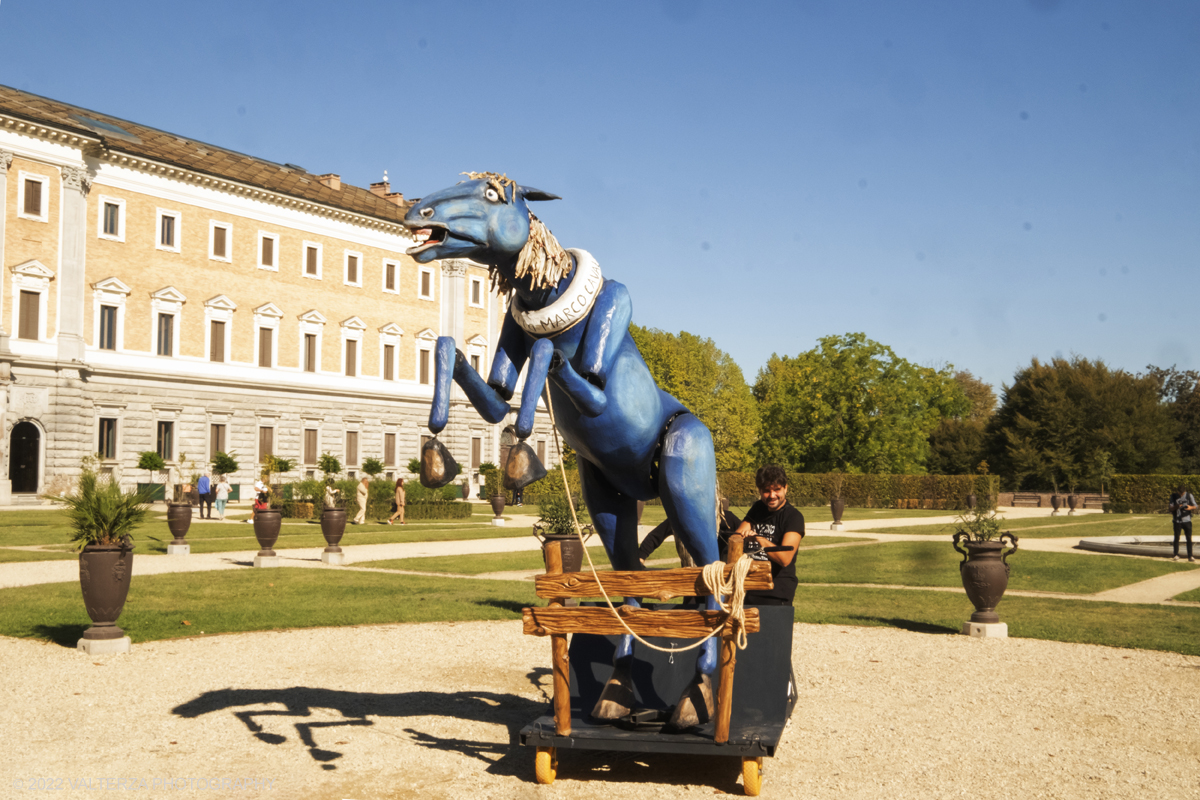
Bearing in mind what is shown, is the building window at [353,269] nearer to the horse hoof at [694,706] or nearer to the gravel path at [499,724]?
the gravel path at [499,724]

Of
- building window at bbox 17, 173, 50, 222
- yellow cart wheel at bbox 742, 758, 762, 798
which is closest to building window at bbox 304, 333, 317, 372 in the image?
building window at bbox 17, 173, 50, 222

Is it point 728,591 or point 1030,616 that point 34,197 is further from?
point 728,591

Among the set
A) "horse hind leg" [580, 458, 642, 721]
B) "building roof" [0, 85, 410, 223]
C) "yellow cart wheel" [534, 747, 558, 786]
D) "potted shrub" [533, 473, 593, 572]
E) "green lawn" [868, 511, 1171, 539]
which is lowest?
"green lawn" [868, 511, 1171, 539]

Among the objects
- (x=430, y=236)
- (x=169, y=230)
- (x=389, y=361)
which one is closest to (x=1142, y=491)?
(x=389, y=361)

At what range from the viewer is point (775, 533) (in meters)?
6.82

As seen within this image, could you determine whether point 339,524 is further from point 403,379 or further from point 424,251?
point 403,379

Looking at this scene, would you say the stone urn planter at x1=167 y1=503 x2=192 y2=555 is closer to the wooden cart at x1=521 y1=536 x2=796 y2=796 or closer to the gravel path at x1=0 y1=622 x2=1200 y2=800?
the gravel path at x1=0 y1=622 x2=1200 y2=800

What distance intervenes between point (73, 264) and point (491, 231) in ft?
129

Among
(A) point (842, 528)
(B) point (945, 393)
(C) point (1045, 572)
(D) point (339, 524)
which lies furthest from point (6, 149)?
(B) point (945, 393)

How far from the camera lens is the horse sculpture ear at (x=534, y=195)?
5.43 m

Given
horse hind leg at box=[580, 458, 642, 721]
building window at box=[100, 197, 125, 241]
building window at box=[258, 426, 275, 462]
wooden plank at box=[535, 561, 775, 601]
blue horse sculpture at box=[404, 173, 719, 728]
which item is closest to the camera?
blue horse sculpture at box=[404, 173, 719, 728]

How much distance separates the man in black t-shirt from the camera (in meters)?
6.68

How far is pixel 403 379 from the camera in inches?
2088

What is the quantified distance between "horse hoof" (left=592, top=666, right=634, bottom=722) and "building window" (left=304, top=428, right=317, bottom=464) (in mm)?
43984
